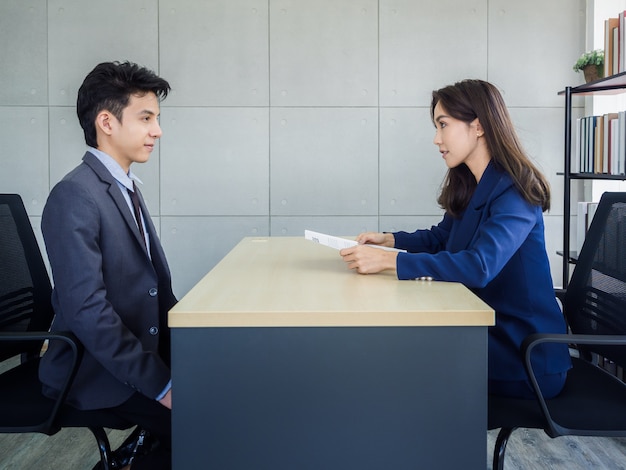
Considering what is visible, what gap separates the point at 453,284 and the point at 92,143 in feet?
4.01

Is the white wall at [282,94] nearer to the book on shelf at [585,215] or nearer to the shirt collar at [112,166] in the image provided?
the book on shelf at [585,215]

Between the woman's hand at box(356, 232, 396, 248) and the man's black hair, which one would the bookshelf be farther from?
the man's black hair

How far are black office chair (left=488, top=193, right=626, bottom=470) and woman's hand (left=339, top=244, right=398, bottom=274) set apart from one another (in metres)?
0.49

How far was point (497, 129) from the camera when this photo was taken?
2338mm

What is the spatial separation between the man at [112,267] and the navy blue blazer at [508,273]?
31.5 inches

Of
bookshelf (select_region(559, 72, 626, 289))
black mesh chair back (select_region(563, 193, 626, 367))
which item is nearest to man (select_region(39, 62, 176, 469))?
black mesh chair back (select_region(563, 193, 626, 367))

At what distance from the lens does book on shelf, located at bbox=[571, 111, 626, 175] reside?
3.91 meters

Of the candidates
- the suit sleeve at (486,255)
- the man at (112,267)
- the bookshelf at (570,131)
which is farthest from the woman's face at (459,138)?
the bookshelf at (570,131)

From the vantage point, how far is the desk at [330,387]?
5.57 feet

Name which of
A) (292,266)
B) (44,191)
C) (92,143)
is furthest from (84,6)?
(292,266)

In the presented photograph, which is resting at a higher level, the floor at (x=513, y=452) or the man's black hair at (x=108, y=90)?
the man's black hair at (x=108, y=90)

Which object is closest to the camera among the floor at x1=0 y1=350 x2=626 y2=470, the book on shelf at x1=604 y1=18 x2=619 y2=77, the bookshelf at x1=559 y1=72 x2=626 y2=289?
the floor at x1=0 y1=350 x2=626 y2=470

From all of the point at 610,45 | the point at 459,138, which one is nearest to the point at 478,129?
the point at 459,138

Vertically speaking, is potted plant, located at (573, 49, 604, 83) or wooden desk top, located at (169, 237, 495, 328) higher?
potted plant, located at (573, 49, 604, 83)
